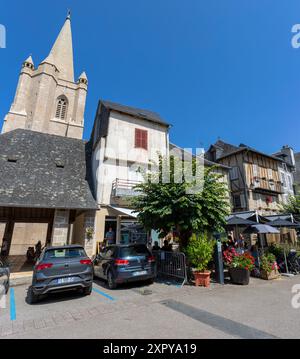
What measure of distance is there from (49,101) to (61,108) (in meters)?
Answer: 2.24

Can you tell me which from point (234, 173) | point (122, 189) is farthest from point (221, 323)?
point (234, 173)

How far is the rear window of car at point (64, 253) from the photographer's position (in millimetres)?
6578

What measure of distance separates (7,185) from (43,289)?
758 centimetres

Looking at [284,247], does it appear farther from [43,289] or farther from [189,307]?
[43,289]

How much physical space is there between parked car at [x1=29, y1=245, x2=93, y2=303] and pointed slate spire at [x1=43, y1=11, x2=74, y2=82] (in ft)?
118

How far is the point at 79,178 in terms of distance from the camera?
46.8 feet

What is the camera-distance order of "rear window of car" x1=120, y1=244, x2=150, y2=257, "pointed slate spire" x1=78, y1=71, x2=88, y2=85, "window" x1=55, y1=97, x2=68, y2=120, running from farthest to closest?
1. "pointed slate spire" x1=78, y1=71, x2=88, y2=85
2. "window" x1=55, y1=97, x2=68, y2=120
3. "rear window of car" x1=120, y1=244, x2=150, y2=257

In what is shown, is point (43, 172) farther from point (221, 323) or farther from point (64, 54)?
point (64, 54)

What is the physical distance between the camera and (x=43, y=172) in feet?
43.4

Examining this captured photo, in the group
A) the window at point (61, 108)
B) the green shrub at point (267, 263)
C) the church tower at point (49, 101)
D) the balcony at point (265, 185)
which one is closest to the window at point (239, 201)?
the balcony at point (265, 185)

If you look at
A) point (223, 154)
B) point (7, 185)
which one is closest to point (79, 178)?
point (7, 185)

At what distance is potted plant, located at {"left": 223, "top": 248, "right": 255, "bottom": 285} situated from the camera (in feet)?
27.1

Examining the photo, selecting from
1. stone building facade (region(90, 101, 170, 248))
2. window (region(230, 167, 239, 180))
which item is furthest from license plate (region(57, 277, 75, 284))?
window (region(230, 167, 239, 180))

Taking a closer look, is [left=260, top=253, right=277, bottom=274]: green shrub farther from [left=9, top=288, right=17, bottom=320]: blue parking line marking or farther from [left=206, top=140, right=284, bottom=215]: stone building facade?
[left=206, top=140, right=284, bottom=215]: stone building facade
